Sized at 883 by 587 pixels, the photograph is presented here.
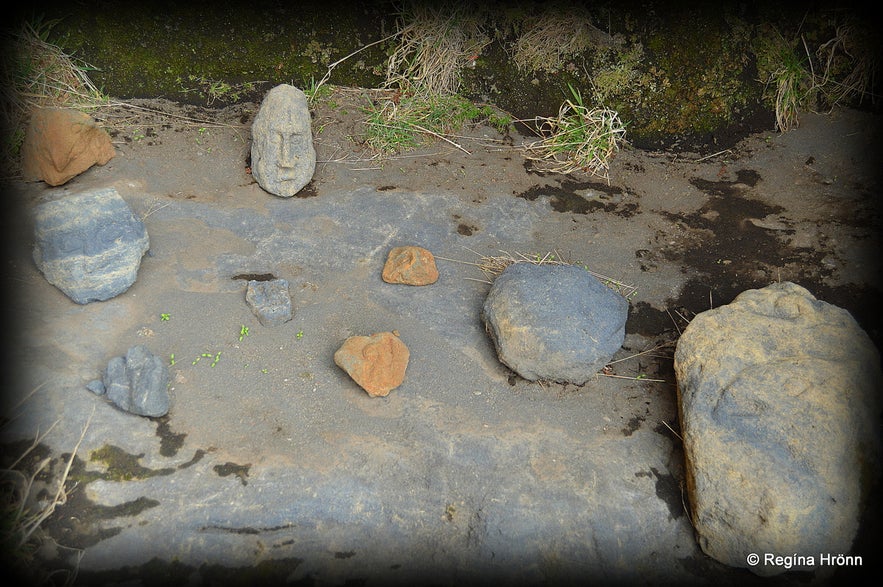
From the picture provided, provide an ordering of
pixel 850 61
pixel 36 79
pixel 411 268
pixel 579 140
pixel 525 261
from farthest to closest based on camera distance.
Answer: pixel 579 140, pixel 850 61, pixel 36 79, pixel 525 261, pixel 411 268

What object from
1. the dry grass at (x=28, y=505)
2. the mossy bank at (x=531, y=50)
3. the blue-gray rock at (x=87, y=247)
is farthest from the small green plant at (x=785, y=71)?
the dry grass at (x=28, y=505)

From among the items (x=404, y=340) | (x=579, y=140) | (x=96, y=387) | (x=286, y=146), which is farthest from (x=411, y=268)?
(x=579, y=140)

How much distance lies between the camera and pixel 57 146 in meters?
3.89

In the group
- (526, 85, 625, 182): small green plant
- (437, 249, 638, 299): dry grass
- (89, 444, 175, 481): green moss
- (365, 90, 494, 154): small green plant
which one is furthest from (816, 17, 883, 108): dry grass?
(89, 444, 175, 481): green moss

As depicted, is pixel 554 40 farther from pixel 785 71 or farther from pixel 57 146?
pixel 57 146

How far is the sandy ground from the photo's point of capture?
2.57 m

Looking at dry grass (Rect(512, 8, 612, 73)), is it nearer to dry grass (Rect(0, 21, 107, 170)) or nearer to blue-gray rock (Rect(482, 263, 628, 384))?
blue-gray rock (Rect(482, 263, 628, 384))

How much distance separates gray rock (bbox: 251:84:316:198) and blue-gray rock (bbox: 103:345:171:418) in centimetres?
153

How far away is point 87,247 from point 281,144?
51.1 inches

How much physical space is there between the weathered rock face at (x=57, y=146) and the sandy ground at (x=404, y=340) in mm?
105

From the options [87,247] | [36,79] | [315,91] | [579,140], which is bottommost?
[87,247]

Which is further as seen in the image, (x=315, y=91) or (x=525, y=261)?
(x=315, y=91)

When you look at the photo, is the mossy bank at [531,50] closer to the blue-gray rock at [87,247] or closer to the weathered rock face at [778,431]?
the blue-gray rock at [87,247]

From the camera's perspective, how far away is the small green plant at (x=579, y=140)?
462 centimetres
